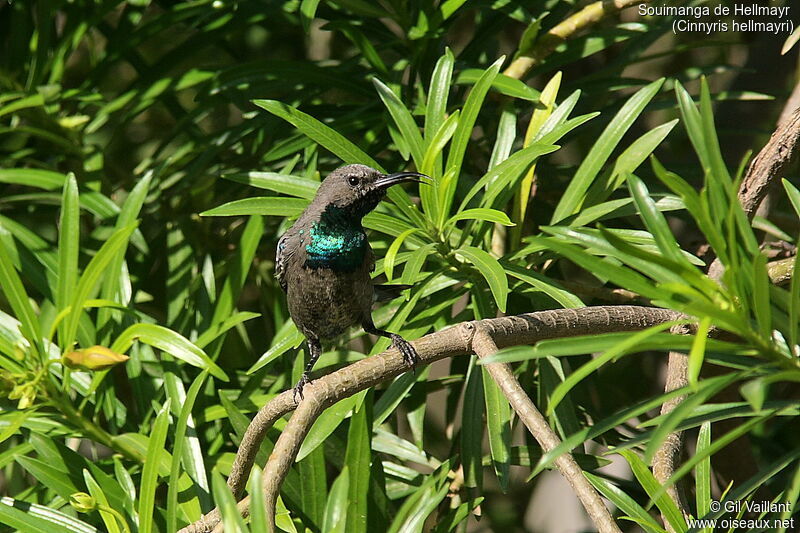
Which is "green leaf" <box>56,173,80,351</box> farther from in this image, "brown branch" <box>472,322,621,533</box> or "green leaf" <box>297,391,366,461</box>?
"brown branch" <box>472,322,621,533</box>

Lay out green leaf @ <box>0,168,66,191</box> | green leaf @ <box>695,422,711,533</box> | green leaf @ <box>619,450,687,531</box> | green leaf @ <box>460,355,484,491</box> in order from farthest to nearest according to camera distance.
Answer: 1. green leaf @ <box>0,168,66,191</box>
2. green leaf @ <box>460,355,484,491</box>
3. green leaf @ <box>695,422,711,533</box>
4. green leaf @ <box>619,450,687,531</box>

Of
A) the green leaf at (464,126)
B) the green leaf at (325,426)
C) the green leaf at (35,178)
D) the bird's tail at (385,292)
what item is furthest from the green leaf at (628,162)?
the green leaf at (35,178)

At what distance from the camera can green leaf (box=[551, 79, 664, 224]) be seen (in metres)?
2.00

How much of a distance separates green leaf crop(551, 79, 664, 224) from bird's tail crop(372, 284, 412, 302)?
1.64 feet

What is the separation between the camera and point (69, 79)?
3322mm

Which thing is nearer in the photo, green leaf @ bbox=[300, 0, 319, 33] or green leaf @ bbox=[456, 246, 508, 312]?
green leaf @ bbox=[456, 246, 508, 312]

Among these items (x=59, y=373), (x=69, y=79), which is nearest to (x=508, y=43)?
(x=69, y=79)

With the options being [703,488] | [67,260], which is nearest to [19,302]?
[67,260]

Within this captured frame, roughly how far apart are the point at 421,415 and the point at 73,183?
1128 millimetres

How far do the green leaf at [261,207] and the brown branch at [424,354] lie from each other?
0.52 meters

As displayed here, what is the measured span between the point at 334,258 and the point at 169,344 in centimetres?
52

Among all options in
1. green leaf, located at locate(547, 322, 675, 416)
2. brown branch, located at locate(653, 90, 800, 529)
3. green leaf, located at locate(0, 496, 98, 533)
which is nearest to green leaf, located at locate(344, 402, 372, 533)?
green leaf, located at locate(0, 496, 98, 533)

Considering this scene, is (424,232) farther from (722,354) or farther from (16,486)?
(16,486)

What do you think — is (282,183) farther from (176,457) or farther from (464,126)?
(176,457)
